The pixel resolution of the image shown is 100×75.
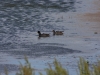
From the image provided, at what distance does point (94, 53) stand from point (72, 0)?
18.3 metres

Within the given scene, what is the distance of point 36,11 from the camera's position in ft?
83.2

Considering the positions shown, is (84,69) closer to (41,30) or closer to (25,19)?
(41,30)

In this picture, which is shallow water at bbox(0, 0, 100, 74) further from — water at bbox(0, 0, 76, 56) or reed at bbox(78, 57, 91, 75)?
reed at bbox(78, 57, 91, 75)

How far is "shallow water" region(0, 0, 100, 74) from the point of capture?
1473 centimetres

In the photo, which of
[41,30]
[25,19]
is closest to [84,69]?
[41,30]

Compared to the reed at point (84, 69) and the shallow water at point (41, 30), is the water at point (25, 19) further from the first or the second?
the reed at point (84, 69)

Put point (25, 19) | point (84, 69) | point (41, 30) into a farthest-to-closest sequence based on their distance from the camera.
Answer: point (25, 19) < point (41, 30) < point (84, 69)

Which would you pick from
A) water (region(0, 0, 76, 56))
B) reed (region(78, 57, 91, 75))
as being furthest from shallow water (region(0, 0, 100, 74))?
reed (region(78, 57, 91, 75))

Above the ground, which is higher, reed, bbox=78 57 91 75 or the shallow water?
reed, bbox=78 57 91 75

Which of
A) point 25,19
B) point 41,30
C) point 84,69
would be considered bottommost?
point 25,19

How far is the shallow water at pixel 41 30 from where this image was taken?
580 inches

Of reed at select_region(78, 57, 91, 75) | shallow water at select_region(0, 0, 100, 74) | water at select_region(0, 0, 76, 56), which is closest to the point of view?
reed at select_region(78, 57, 91, 75)

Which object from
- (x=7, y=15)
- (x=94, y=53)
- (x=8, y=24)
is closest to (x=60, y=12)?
(x=7, y=15)

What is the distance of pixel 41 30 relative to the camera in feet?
62.5
